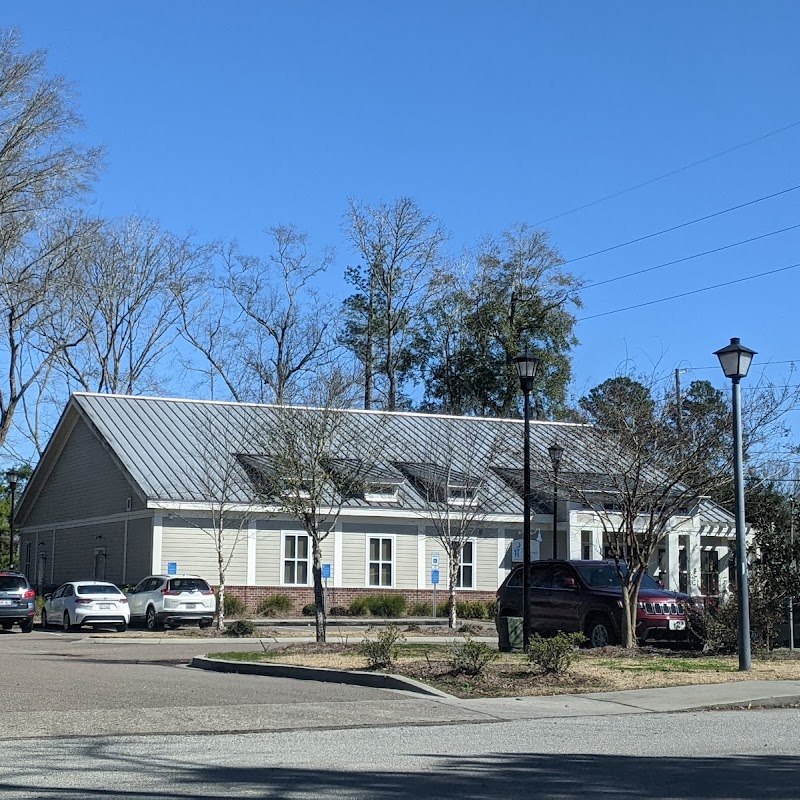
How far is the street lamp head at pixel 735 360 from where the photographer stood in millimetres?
17578

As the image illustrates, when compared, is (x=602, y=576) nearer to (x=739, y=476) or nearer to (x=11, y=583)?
(x=739, y=476)

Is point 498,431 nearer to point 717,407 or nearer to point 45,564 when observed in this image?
point 45,564

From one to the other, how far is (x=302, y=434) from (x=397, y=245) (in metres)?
36.0

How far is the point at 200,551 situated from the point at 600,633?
752 inches

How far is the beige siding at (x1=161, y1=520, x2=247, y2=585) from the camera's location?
3781cm

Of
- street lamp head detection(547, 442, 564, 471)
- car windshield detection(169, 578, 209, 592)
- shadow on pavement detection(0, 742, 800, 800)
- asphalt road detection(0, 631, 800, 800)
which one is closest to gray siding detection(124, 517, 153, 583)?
car windshield detection(169, 578, 209, 592)

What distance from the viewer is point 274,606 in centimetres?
3806

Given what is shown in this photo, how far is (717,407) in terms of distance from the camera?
918 inches

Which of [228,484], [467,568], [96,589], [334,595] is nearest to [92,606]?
[96,589]

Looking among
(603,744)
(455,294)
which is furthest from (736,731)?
(455,294)

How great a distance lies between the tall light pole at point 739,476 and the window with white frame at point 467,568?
24.4m

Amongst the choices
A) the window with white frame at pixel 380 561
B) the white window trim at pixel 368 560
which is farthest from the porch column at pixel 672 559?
the window with white frame at pixel 380 561

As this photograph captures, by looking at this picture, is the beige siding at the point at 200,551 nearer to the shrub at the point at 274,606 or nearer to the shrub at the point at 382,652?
the shrub at the point at 274,606

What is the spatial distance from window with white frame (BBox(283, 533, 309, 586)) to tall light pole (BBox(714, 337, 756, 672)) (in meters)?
23.6
